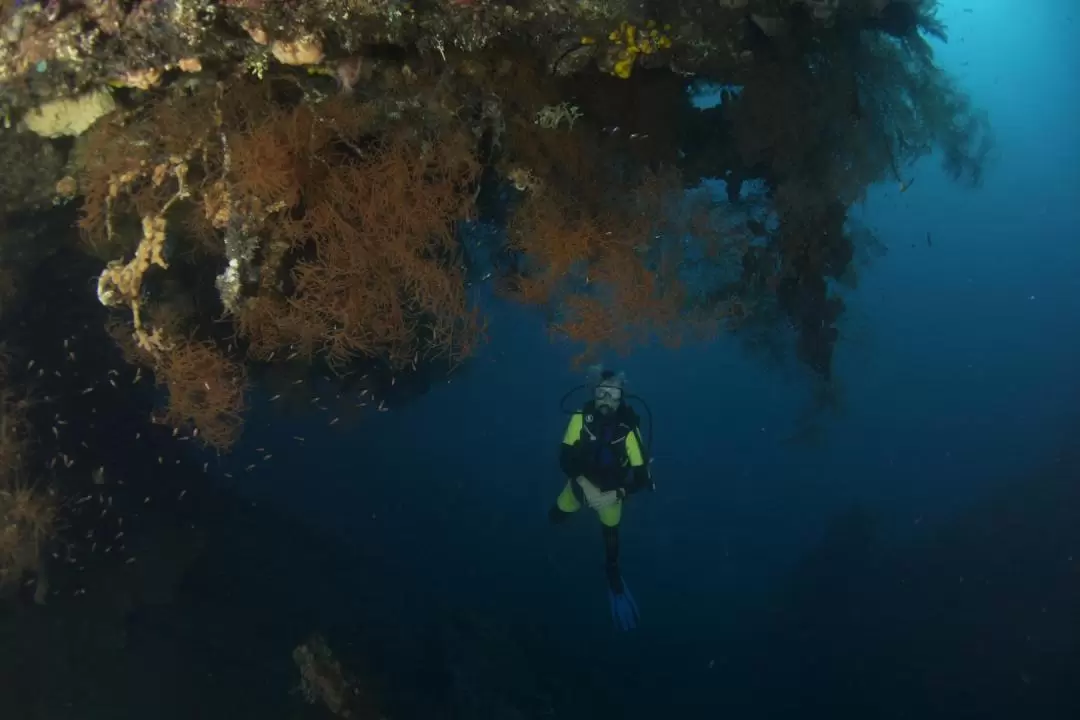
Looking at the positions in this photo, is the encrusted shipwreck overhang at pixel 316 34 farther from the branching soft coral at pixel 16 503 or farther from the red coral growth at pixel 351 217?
the branching soft coral at pixel 16 503

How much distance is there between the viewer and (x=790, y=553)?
3850cm

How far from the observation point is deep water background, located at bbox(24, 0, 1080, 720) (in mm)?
10234

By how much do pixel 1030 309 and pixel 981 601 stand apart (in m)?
34.7

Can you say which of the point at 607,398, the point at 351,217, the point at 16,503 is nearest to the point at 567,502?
the point at 607,398

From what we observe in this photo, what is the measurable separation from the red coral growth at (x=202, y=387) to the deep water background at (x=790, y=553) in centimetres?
215

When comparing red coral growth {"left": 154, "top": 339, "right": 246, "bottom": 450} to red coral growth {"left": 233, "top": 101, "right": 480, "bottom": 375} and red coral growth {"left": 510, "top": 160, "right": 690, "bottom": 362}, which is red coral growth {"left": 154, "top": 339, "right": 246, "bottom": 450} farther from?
red coral growth {"left": 510, "top": 160, "right": 690, "bottom": 362}

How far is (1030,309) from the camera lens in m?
44.0

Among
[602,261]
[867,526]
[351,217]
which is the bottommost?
[867,526]

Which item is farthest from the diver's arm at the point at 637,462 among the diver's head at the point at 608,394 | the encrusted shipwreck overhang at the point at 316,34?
the encrusted shipwreck overhang at the point at 316,34

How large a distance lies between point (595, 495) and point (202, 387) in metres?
5.45

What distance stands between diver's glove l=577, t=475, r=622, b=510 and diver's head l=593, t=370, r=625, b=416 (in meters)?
1.25

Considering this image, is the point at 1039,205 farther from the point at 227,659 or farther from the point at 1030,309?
the point at 227,659

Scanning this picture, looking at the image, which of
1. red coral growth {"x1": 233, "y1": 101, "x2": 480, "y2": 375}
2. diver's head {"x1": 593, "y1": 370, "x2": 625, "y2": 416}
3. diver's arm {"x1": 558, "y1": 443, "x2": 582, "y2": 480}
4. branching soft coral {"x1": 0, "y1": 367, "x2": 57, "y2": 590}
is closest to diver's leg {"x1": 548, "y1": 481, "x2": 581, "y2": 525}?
diver's arm {"x1": 558, "y1": 443, "x2": 582, "y2": 480}

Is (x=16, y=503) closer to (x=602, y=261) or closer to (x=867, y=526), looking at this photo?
(x=602, y=261)
